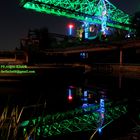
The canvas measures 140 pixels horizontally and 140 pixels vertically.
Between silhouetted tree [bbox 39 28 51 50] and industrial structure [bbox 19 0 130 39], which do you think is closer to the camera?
industrial structure [bbox 19 0 130 39]

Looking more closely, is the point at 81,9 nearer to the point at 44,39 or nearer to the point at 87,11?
the point at 87,11

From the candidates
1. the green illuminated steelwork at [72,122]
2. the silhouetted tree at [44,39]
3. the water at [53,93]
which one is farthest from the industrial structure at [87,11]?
the green illuminated steelwork at [72,122]

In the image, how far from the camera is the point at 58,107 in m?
17.9

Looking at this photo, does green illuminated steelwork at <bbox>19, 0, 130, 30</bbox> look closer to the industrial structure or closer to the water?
the industrial structure

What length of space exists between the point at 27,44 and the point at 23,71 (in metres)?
44.4

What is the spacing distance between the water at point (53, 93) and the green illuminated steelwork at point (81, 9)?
92.3ft

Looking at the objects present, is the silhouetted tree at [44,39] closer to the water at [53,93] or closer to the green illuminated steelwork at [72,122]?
the water at [53,93]

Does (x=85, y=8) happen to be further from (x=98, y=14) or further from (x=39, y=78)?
(x=39, y=78)

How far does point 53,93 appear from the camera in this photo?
2478 centimetres

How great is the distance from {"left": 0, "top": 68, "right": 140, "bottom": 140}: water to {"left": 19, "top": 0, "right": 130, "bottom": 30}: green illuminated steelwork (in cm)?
2813

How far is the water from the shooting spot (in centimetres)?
1166

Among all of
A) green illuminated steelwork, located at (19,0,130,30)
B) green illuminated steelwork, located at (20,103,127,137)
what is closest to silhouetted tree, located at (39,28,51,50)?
green illuminated steelwork, located at (19,0,130,30)

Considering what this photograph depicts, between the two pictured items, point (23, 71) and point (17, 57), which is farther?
point (17, 57)

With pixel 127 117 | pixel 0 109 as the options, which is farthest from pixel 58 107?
pixel 127 117
